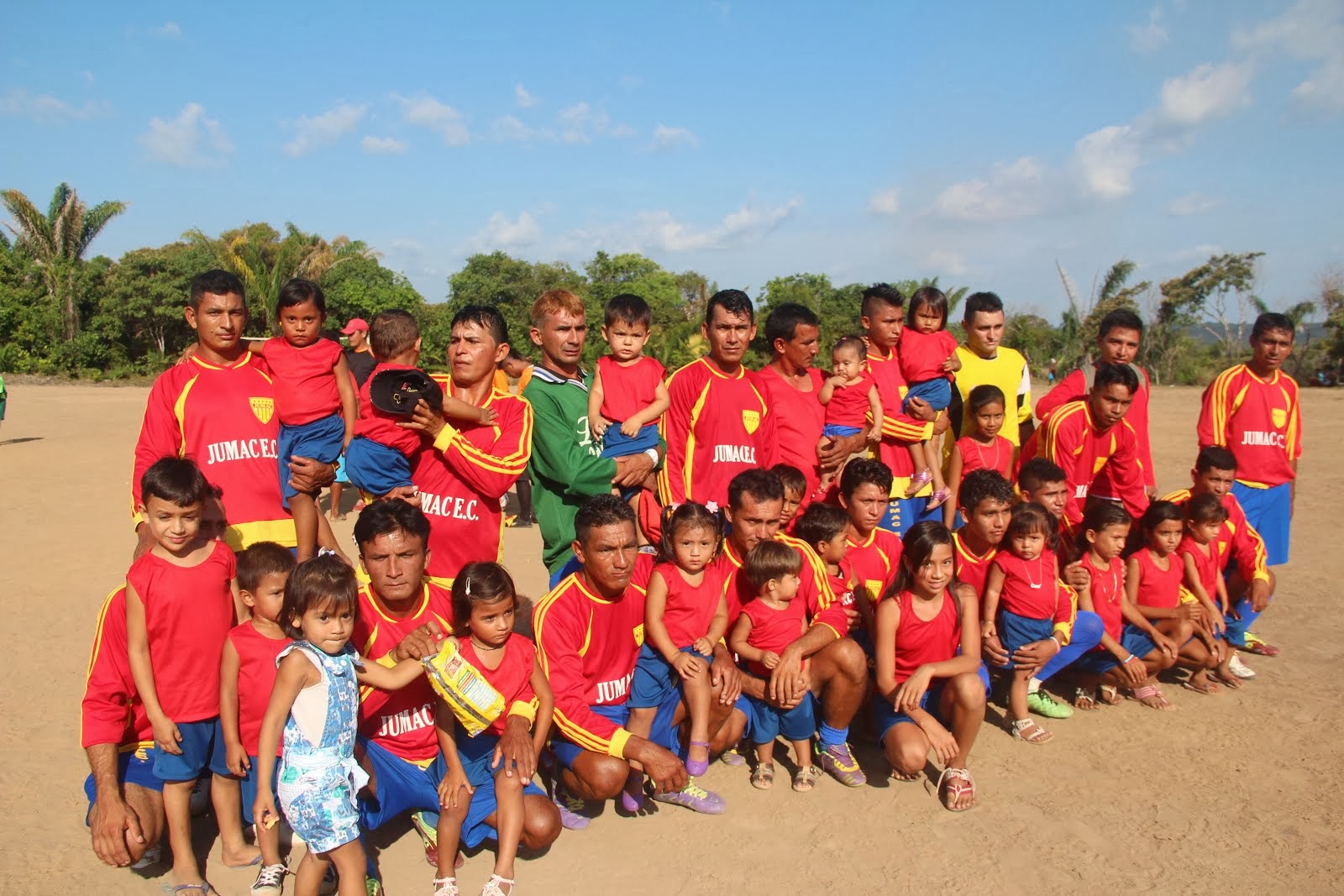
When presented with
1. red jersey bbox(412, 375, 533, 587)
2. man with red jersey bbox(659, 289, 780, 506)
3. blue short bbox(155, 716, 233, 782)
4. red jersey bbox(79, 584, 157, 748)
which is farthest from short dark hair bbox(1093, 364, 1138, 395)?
red jersey bbox(79, 584, 157, 748)

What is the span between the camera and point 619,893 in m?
3.32

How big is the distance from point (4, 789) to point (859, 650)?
153 inches

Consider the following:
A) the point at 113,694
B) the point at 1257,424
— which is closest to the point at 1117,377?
the point at 1257,424

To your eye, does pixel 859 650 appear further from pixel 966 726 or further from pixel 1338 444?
pixel 1338 444

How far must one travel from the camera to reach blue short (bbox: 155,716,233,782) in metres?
3.43

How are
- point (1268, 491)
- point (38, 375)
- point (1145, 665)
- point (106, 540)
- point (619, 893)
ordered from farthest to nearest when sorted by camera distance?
1. point (38, 375)
2. point (106, 540)
3. point (1268, 491)
4. point (1145, 665)
5. point (619, 893)

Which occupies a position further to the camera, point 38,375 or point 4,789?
point 38,375

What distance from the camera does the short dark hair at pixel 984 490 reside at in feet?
15.0

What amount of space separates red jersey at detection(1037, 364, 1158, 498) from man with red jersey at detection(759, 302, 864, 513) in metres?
1.68

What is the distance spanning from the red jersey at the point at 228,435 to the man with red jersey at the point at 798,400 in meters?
→ 2.57

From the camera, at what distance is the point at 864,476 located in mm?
4684

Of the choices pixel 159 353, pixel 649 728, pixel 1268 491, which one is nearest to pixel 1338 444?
pixel 1268 491

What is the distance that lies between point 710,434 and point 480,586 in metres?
1.69

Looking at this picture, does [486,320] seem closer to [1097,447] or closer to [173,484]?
[173,484]
